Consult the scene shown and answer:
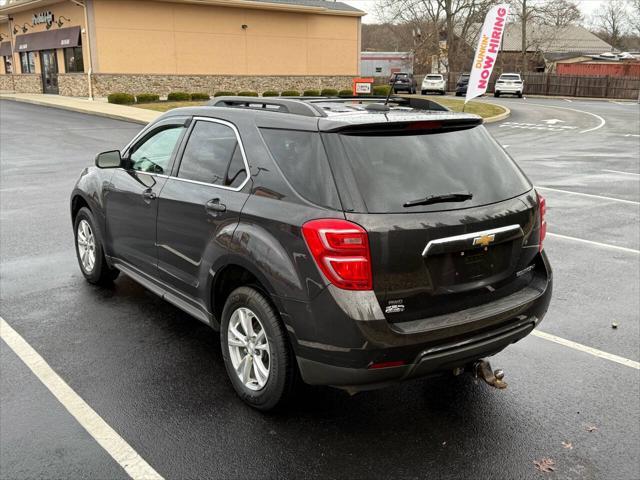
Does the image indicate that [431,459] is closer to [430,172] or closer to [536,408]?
[536,408]

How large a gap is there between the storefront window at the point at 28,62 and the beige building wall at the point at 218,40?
31.1 ft

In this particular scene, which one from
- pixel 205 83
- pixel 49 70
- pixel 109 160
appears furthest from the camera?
pixel 49 70

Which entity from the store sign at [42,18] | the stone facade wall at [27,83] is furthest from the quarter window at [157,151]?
the stone facade wall at [27,83]

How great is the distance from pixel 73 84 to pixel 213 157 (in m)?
34.8

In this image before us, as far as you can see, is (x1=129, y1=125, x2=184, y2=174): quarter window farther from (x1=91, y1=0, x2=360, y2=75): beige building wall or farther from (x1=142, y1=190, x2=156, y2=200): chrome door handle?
(x1=91, y1=0, x2=360, y2=75): beige building wall

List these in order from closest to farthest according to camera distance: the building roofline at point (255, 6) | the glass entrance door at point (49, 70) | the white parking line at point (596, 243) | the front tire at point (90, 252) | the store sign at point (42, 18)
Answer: the front tire at point (90, 252), the white parking line at point (596, 243), the building roofline at point (255, 6), the store sign at point (42, 18), the glass entrance door at point (49, 70)

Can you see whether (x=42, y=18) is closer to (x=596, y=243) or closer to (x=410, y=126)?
(x=596, y=243)

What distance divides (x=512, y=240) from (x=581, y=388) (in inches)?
48.7

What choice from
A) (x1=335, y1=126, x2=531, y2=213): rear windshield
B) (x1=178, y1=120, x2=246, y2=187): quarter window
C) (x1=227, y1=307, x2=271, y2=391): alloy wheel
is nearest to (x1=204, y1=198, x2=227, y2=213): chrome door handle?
(x1=178, y1=120, x2=246, y2=187): quarter window

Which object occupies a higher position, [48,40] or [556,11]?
[556,11]

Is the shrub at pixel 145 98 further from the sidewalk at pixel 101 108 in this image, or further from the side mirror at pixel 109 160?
the side mirror at pixel 109 160

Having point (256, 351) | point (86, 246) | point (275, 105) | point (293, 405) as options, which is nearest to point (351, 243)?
point (256, 351)

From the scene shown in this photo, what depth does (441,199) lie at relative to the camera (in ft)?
11.0

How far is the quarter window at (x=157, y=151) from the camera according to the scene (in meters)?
4.67
